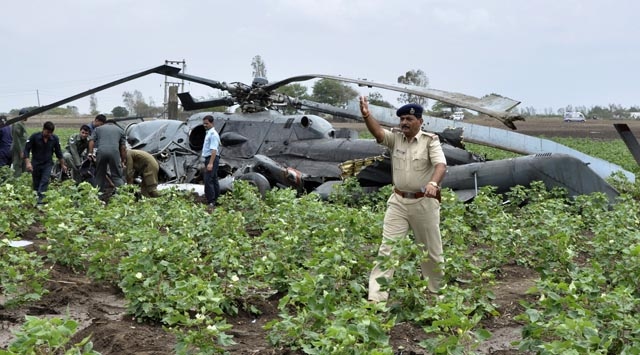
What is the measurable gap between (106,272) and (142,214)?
1878mm

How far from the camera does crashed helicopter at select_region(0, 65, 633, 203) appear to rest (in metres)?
13.8

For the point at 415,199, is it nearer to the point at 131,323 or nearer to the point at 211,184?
the point at 131,323

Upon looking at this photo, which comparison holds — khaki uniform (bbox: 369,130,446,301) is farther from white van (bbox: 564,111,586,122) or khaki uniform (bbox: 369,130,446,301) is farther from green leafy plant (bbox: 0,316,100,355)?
white van (bbox: 564,111,586,122)

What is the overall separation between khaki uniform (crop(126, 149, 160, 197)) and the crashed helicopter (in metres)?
1.25

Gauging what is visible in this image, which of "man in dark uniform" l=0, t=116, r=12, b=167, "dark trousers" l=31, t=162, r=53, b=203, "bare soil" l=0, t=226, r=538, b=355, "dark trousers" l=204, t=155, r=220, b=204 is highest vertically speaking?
A: "man in dark uniform" l=0, t=116, r=12, b=167

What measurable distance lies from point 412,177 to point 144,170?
317 inches

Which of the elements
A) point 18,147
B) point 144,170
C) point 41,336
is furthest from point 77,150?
point 41,336

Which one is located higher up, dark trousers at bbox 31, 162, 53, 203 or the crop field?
dark trousers at bbox 31, 162, 53, 203

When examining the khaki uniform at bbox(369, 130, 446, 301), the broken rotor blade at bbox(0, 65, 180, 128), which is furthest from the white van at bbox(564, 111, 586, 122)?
the khaki uniform at bbox(369, 130, 446, 301)

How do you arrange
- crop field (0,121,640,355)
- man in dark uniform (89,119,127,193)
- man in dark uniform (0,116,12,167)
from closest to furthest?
1. crop field (0,121,640,355)
2. man in dark uniform (89,119,127,193)
3. man in dark uniform (0,116,12,167)

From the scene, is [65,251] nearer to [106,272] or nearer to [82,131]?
[106,272]

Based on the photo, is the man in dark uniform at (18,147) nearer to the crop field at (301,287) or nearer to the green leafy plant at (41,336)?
the crop field at (301,287)

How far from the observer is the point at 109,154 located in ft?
47.0

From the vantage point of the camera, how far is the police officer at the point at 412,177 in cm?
773
